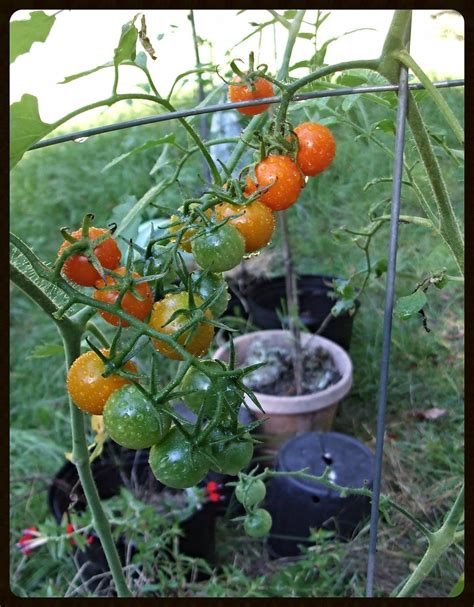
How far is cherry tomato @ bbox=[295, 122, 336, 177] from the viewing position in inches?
24.6

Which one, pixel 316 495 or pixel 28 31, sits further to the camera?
pixel 316 495

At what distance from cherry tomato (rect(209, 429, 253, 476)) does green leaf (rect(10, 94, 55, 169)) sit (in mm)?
284

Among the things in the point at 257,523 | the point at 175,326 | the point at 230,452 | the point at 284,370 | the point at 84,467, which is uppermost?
the point at 175,326

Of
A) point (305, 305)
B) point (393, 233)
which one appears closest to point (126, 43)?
point (393, 233)

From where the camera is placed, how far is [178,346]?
18.3 inches

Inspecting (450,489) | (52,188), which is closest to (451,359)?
(450,489)

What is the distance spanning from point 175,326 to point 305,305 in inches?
68.8

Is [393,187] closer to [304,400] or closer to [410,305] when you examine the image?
[410,305]

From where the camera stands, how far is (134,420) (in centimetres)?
49

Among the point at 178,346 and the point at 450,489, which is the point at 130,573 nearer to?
the point at 450,489

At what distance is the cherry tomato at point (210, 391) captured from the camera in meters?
0.48

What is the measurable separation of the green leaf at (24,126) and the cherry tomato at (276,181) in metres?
0.19

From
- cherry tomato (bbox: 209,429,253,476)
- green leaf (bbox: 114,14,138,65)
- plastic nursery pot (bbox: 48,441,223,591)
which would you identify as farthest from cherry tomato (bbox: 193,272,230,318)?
plastic nursery pot (bbox: 48,441,223,591)
